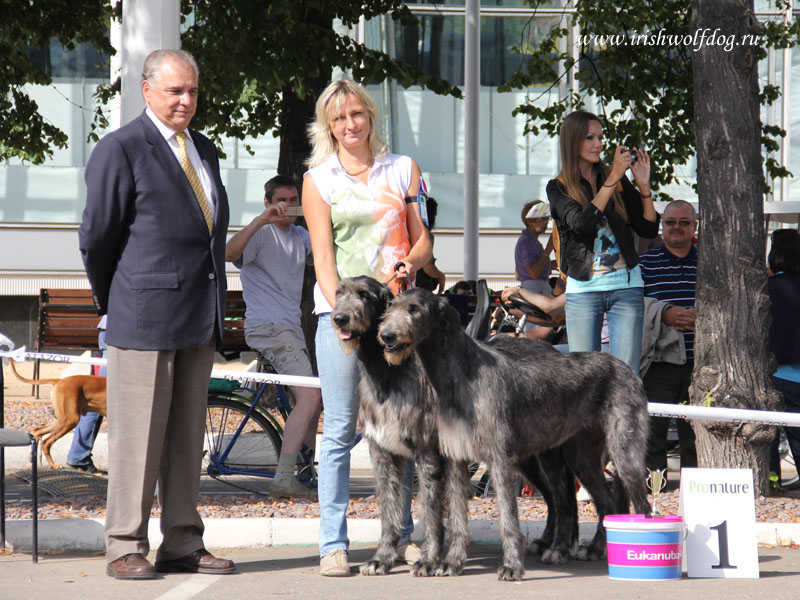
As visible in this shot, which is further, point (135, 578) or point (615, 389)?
point (615, 389)

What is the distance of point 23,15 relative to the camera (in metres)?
12.7

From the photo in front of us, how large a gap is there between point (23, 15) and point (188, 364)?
7.86 m

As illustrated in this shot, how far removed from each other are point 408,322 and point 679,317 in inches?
157

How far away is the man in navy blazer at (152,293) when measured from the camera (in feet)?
19.3

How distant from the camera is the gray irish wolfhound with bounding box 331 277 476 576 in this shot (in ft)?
19.1

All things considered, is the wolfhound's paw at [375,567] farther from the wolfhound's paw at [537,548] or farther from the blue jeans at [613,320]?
the blue jeans at [613,320]

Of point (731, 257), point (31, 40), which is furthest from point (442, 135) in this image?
point (731, 257)

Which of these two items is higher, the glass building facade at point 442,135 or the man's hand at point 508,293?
the glass building facade at point 442,135

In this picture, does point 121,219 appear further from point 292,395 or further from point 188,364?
point 292,395

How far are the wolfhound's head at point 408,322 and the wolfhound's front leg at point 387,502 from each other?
22.4 inches

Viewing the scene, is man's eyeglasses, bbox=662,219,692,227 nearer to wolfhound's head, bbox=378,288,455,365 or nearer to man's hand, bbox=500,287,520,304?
man's hand, bbox=500,287,520,304

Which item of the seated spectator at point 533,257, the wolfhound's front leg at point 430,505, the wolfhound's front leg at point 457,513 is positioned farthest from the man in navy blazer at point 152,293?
the seated spectator at point 533,257

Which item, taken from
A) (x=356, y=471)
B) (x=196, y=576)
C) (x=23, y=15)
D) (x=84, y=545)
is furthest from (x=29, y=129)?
(x=196, y=576)

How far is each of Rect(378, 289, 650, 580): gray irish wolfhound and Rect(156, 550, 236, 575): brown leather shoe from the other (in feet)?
4.13
